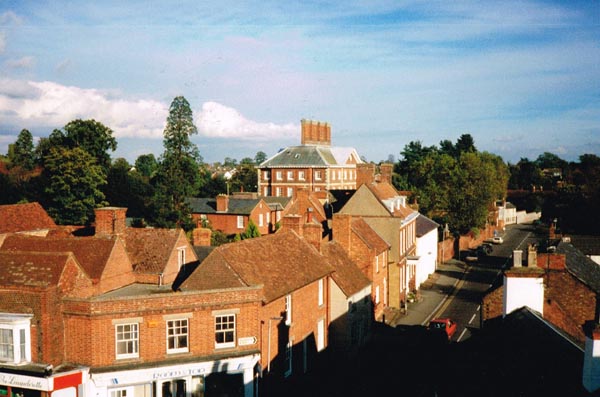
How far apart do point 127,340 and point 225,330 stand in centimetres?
413

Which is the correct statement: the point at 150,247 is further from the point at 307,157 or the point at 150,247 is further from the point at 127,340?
the point at 307,157

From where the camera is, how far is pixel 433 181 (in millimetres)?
72312

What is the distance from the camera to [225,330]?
2273 cm

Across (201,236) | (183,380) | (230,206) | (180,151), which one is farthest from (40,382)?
(180,151)

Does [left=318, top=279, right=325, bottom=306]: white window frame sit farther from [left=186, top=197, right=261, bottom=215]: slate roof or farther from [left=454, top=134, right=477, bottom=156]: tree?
[left=454, top=134, right=477, bottom=156]: tree

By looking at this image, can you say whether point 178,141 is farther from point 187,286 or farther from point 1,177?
point 187,286

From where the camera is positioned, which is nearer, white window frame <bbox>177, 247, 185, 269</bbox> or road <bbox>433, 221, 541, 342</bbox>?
white window frame <bbox>177, 247, 185, 269</bbox>

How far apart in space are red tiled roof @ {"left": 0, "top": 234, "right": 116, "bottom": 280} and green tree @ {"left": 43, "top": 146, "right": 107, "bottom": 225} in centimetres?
2961

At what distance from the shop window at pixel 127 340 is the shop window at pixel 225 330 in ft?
11.1

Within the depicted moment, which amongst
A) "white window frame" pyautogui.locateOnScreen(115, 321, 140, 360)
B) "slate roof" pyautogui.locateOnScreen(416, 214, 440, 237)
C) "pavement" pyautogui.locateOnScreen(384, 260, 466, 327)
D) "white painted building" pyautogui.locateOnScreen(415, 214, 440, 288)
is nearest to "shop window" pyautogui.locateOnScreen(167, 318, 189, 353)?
"white window frame" pyautogui.locateOnScreen(115, 321, 140, 360)

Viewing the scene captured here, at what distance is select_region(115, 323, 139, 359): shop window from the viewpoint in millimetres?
21562

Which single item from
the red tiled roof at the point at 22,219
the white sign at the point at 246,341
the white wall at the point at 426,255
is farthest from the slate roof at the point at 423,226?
the red tiled roof at the point at 22,219

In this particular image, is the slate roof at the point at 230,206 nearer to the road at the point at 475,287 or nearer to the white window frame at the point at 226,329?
the road at the point at 475,287

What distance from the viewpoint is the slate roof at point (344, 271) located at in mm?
30759
